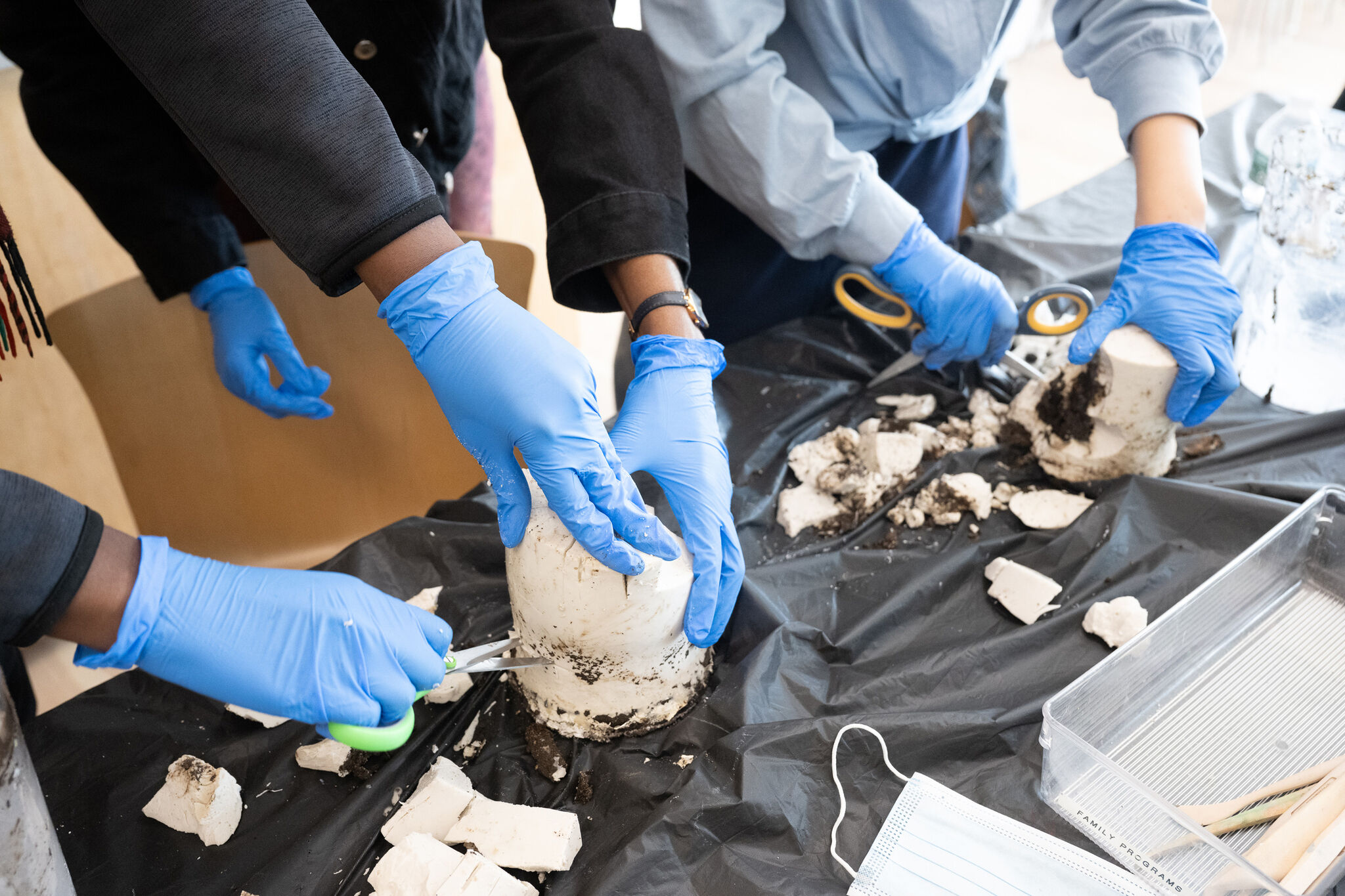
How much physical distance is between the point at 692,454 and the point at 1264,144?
157 centimetres

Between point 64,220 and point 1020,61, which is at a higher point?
point 64,220

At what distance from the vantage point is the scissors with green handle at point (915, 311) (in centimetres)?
127

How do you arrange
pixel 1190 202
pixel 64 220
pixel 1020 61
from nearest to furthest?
pixel 1190 202
pixel 64 220
pixel 1020 61

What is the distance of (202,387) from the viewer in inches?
55.5

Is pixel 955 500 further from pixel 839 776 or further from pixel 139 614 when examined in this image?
pixel 139 614

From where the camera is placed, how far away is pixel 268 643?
2.65ft

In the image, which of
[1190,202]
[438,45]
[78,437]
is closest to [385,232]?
[438,45]

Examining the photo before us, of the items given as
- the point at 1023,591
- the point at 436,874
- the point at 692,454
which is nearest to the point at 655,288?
the point at 692,454

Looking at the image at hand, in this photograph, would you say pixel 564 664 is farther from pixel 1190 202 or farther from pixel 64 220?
pixel 64 220

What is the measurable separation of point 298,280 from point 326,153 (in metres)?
0.74

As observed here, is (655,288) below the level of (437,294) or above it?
below

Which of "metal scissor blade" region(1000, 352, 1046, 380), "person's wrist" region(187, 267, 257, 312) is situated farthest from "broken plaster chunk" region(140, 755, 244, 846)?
"metal scissor blade" region(1000, 352, 1046, 380)

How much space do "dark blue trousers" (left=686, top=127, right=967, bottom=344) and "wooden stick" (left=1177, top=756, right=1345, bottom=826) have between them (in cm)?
99

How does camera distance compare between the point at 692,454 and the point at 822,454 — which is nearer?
the point at 692,454
